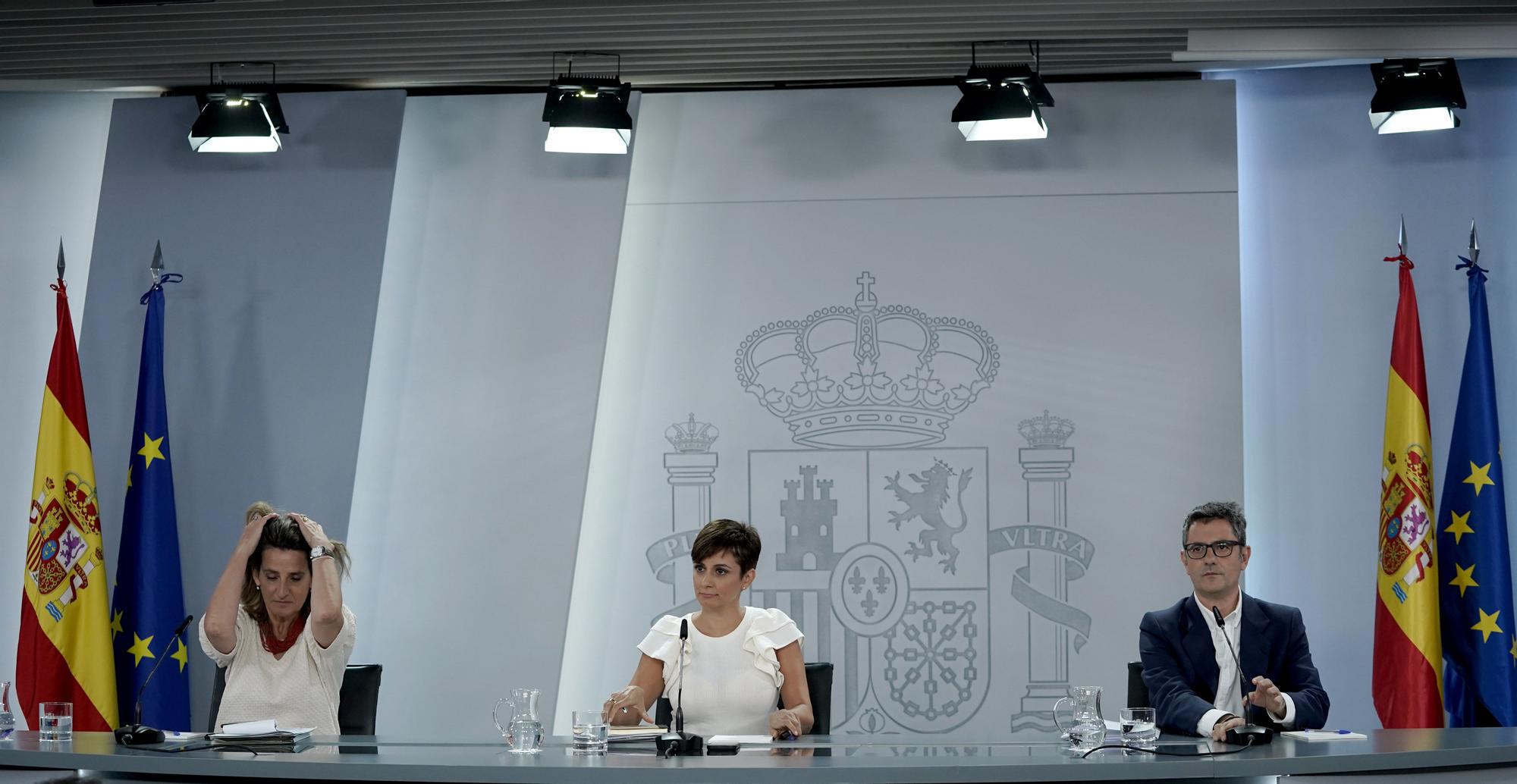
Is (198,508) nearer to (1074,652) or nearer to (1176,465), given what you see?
(1074,652)

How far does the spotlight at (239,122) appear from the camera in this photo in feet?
16.7

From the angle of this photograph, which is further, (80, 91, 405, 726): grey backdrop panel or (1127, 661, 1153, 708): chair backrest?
(80, 91, 405, 726): grey backdrop panel

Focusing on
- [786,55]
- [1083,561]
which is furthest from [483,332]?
[1083,561]

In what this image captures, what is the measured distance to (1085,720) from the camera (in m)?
3.07

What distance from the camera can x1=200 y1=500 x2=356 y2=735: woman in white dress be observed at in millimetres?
3738

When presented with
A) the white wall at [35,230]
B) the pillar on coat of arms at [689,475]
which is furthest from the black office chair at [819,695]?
the white wall at [35,230]

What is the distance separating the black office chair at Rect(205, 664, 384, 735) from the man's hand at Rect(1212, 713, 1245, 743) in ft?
7.29

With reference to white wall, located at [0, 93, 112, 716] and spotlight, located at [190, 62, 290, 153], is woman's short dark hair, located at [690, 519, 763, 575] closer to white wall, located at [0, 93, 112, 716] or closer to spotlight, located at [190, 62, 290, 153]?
spotlight, located at [190, 62, 290, 153]

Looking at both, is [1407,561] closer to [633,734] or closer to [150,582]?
[633,734]

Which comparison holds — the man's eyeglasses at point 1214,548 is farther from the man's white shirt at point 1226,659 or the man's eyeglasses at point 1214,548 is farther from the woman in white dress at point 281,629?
the woman in white dress at point 281,629

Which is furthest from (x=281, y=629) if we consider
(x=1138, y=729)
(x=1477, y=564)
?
(x=1477, y=564)

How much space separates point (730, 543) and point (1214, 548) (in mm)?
1316

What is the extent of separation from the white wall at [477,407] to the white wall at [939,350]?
172 millimetres

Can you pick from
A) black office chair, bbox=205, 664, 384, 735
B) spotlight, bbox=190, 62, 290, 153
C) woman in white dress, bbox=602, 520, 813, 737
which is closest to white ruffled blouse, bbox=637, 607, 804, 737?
woman in white dress, bbox=602, 520, 813, 737
